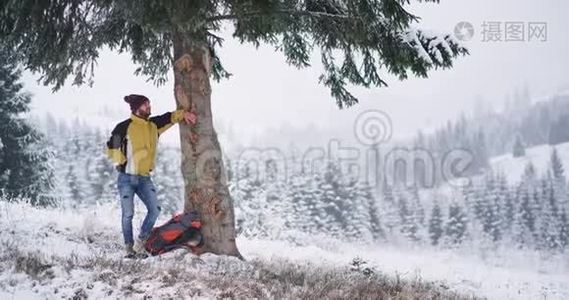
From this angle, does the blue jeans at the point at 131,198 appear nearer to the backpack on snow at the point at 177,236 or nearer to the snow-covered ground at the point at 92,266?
the backpack on snow at the point at 177,236

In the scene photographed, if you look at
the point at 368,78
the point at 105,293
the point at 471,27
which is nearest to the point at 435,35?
the point at 368,78

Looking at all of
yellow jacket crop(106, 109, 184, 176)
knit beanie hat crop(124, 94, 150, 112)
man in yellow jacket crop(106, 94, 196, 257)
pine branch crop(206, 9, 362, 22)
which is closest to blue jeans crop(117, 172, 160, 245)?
man in yellow jacket crop(106, 94, 196, 257)

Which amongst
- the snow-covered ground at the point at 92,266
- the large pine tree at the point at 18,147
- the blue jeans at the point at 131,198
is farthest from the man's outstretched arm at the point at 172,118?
the large pine tree at the point at 18,147

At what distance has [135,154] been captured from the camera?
7.73m

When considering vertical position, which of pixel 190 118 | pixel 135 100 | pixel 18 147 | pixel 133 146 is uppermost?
pixel 18 147

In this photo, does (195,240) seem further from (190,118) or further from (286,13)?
(286,13)

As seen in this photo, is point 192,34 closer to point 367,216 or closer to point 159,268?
point 159,268

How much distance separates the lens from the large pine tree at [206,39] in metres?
7.18

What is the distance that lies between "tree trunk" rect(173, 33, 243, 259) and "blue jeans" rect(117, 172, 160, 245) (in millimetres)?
463

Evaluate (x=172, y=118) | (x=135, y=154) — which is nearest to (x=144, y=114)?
(x=172, y=118)

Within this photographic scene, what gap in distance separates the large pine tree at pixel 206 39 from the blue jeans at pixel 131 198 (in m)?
0.47

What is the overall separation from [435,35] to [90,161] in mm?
55435

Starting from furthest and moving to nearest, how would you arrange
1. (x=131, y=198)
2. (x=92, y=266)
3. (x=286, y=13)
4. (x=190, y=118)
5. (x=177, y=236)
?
(x=190, y=118) < (x=131, y=198) < (x=177, y=236) < (x=286, y=13) < (x=92, y=266)

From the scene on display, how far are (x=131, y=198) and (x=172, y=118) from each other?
46.0 inches
